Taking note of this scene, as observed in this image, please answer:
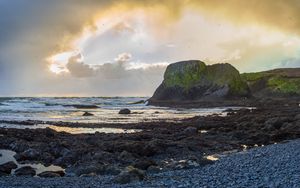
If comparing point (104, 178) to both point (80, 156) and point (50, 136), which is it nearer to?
point (80, 156)

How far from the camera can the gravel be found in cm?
1339

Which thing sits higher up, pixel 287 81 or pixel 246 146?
pixel 287 81

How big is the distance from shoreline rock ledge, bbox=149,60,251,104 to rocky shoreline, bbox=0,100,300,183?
167 ft

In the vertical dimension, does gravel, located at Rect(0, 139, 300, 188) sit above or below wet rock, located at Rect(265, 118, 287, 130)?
below

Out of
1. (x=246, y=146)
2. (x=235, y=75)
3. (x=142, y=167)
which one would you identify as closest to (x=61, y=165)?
(x=142, y=167)

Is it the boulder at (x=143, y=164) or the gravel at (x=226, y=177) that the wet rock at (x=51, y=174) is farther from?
the boulder at (x=143, y=164)

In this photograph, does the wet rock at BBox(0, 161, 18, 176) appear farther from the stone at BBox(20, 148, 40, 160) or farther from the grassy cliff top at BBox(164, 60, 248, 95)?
the grassy cliff top at BBox(164, 60, 248, 95)

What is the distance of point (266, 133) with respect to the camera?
94.0 feet

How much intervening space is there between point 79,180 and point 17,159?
6.86 meters

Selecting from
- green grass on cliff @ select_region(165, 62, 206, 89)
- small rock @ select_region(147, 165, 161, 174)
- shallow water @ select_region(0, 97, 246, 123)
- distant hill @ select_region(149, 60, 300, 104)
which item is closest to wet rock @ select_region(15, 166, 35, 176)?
small rock @ select_region(147, 165, 161, 174)

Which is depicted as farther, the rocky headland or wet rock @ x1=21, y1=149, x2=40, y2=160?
wet rock @ x1=21, y1=149, x2=40, y2=160

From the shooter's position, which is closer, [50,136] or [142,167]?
[142,167]

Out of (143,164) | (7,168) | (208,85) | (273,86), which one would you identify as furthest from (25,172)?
(273,86)

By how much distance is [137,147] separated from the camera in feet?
74.2
